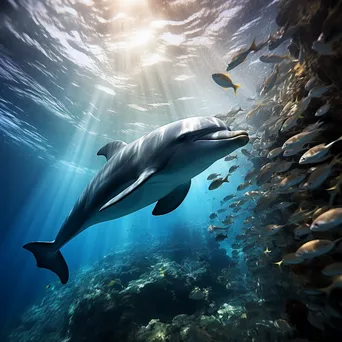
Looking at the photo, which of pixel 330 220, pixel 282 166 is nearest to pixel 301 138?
pixel 282 166

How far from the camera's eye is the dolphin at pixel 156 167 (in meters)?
3.11

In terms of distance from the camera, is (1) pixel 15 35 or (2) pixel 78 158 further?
(2) pixel 78 158

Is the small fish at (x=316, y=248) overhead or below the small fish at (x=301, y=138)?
below

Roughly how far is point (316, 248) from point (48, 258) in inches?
289

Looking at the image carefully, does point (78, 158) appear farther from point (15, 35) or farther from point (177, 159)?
point (177, 159)

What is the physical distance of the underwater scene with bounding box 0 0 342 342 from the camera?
4.04m

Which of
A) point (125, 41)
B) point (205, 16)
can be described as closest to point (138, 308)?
point (125, 41)

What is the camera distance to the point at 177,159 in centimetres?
339

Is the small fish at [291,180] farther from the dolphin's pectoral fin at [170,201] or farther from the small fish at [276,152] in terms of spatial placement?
the dolphin's pectoral fin at [170,201]

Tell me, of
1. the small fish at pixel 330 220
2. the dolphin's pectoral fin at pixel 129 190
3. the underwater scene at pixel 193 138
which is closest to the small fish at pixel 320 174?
the underwater scene at pixel 193 138

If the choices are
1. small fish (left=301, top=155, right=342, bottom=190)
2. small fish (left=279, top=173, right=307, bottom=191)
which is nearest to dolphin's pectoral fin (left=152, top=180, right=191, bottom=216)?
small fish (left=279, top=173, right=307, bottom=191)

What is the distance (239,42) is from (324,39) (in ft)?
32.5

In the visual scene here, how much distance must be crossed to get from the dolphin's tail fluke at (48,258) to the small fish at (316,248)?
21.8 feet

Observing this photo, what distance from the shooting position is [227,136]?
285 cm
